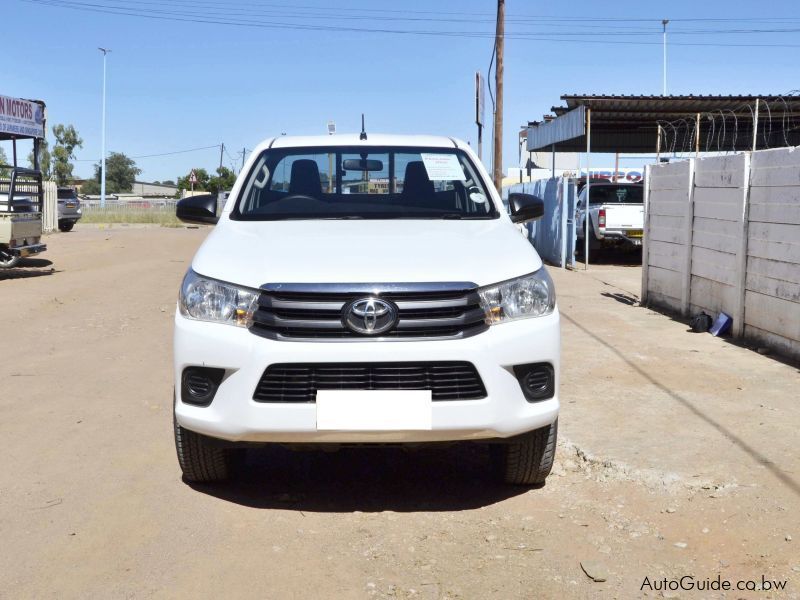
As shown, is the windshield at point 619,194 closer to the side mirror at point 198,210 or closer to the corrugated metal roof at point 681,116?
the corrugated metal roof at point 681,116

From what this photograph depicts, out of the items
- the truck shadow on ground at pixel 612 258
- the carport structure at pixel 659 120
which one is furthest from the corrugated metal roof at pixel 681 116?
the truck shadow on ground at pixel 612 258

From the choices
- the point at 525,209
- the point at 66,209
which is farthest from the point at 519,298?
the point at 66,209

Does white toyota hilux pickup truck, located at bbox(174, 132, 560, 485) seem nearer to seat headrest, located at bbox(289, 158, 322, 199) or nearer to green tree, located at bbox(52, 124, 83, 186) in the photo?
seat headrest, located at bbox(289, 158, 322, 199)

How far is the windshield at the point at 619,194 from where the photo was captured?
21.3 m

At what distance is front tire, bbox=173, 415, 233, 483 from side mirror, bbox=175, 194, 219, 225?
1.41 meters

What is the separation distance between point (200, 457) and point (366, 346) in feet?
3.72

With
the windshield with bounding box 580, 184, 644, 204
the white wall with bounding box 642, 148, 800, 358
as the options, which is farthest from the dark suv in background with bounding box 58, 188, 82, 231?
the white wall with bounding box 642, 148, 800, 358

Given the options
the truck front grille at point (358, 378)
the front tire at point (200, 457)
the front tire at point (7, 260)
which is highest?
the truck front grille at point (358, 378)

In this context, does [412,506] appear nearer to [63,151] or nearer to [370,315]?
[370,315]

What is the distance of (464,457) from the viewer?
5242 millimetres

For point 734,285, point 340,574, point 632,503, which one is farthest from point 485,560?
point 734,285

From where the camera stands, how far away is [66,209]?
35344mm

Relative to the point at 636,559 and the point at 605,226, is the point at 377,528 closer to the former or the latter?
the point at 636,559

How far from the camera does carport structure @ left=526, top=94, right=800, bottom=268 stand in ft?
60.5
